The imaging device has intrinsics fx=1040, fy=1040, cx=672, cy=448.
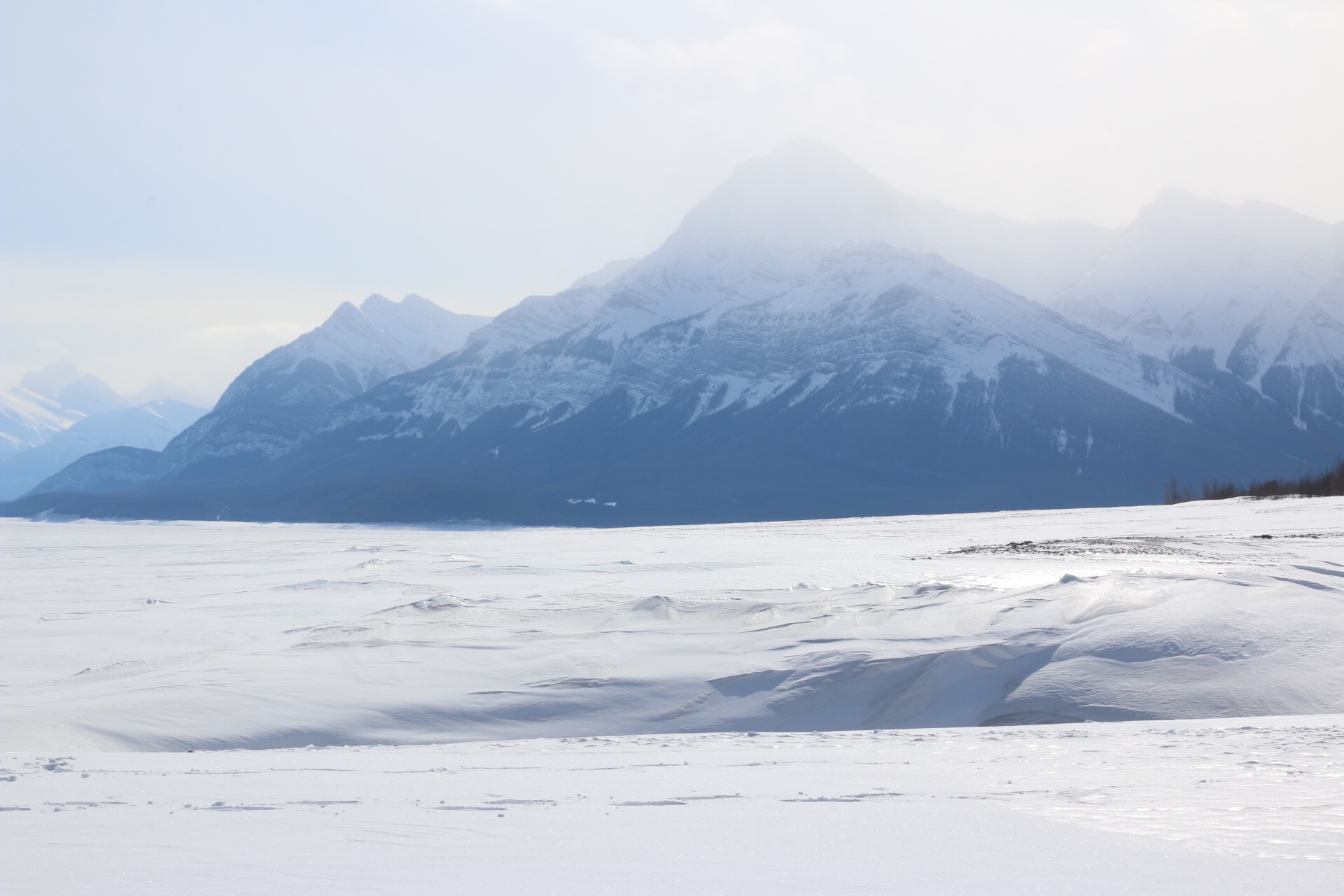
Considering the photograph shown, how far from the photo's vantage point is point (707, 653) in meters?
16.6

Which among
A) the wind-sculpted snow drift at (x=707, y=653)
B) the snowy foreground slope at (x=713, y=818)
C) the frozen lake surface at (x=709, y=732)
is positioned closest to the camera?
the snowy foreground slope at (x=713, y=818)

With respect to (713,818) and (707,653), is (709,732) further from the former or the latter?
(713,818)

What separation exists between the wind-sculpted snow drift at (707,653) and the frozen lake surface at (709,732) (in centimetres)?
7

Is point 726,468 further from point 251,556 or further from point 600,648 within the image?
point 600,648

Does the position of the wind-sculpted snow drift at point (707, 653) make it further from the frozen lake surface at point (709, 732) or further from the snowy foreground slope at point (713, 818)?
the snowy foreground slope at point (713, 818)

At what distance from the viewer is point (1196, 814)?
7910 millimetres

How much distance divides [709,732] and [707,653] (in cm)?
288

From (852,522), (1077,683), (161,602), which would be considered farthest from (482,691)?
(852,522)

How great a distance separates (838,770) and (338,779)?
484cm

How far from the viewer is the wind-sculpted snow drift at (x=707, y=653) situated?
13.5 metres

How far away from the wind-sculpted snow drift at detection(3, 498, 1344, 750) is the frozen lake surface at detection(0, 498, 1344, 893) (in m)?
0.07

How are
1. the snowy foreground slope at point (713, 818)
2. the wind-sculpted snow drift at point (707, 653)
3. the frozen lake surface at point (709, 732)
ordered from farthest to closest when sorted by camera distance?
the wind-sculpted snow drift at point (707, 653) → the frozen lake surface at point (709, 732) → the snowy foreground slope at point (713, 818)

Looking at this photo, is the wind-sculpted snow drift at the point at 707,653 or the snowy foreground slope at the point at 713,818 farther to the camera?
the wind-sculpted snow drift at the point at 707,653

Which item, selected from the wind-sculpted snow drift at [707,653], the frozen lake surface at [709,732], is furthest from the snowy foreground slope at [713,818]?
the wind-sculpted snow drift at [707,653]
